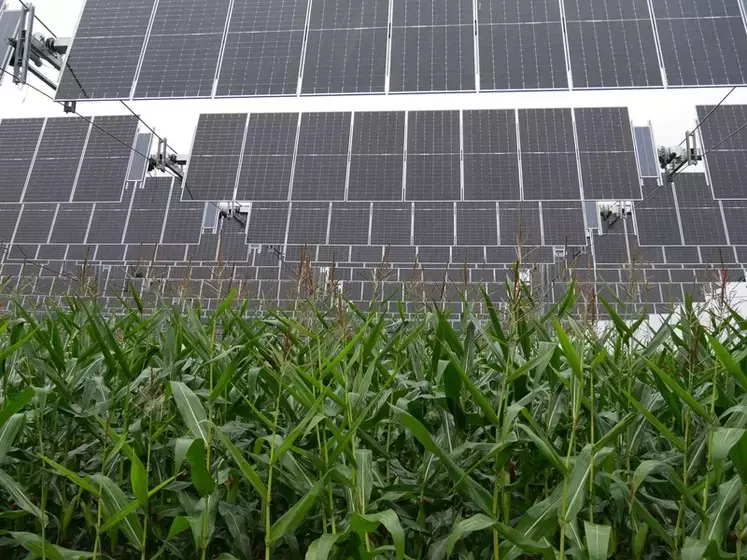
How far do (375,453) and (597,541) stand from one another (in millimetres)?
818

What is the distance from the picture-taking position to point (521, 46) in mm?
9773

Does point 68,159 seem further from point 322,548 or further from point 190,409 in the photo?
point 322,548

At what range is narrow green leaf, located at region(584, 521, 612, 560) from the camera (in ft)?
5.89

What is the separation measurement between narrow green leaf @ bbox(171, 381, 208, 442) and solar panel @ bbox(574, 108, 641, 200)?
10.8m

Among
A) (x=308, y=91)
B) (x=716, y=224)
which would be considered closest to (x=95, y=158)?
(x=308, y=91)

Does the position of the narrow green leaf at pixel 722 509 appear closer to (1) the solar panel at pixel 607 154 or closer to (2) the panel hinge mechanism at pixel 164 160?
(1) the solar panel at pixel 607 154

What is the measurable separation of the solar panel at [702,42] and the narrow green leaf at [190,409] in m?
8.00

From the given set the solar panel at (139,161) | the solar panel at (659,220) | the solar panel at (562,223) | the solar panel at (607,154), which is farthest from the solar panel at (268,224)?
the solar panel at (659,220)

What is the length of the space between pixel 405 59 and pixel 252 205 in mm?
8522

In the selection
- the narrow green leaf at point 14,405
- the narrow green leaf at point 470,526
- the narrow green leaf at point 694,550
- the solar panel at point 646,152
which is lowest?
the narrow green leaf at point 694,550

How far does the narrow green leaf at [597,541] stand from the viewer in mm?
1796

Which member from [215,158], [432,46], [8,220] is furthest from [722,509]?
[8,220]

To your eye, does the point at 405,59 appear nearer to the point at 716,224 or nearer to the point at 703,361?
the point at 703,361

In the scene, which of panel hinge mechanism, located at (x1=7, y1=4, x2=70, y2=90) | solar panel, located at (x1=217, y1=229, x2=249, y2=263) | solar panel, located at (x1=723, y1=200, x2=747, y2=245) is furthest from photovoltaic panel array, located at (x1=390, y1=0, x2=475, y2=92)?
solar panel, located at (x1=217, y1=229, x2=249, y2=263)
